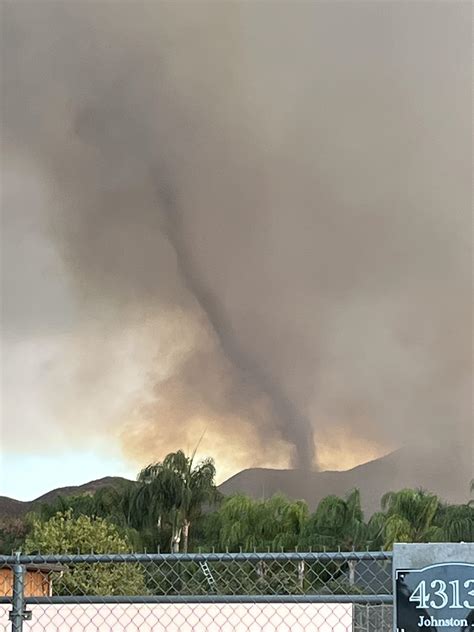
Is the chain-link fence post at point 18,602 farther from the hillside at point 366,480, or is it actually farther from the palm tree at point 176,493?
the hillside at point 366,480

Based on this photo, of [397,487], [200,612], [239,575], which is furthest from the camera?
[397,487]

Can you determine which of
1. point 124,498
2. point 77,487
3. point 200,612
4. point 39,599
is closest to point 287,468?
point 77,487

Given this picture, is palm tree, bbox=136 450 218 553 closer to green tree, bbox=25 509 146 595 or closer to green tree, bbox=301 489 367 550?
green tree, bbox=301 489 367 550

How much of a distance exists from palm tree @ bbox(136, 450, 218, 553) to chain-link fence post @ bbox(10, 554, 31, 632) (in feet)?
132

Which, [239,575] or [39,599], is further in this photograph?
[239,575]

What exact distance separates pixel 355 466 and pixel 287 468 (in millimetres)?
4653

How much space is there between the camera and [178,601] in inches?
167


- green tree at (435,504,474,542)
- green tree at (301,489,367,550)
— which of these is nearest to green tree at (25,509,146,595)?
green tree at (301,489,367,550)

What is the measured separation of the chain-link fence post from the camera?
13.4 ft

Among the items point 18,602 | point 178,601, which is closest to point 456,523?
point 178,601

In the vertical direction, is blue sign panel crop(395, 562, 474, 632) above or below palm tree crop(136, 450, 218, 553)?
below

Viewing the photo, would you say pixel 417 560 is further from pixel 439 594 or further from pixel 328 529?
pixel 328 529

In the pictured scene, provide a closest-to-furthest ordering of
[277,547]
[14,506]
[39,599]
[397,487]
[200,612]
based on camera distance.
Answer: [39,599] → [200,612] → [277,547] → [14,506] → [397,487]

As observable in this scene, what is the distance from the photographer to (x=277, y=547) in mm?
38562
